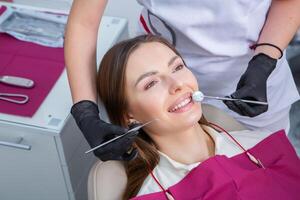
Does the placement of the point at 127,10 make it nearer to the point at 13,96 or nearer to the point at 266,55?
the point at 13,96

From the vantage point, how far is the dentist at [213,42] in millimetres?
1151

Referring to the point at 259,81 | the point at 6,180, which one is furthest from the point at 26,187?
the point at 259,81

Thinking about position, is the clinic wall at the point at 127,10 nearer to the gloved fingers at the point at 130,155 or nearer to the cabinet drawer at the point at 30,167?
the cabinet drawer at the point at 30,167

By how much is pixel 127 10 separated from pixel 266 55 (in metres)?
1.28

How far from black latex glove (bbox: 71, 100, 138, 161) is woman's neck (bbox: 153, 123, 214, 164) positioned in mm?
109

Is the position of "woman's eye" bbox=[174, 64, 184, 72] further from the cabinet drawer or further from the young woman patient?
the cabinet drawer

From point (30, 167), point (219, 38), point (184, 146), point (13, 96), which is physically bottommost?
point (30, 167)

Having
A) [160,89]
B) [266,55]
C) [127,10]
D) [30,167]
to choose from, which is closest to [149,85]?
[160,89]

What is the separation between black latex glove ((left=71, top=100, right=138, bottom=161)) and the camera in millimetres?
1042

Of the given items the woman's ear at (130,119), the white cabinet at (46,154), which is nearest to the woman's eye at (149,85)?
the woman's ear at (130,119)

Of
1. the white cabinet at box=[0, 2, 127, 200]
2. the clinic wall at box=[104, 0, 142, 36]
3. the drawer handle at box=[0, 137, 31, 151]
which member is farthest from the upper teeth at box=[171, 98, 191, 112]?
the clinic wall at box=[104, 0, 142, 36]

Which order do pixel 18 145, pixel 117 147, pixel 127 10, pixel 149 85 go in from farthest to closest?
pixel 127 10, pixel 18 145, pixel 149 85, pixel 117 147

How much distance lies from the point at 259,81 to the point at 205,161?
237mm

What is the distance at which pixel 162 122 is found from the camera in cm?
113
